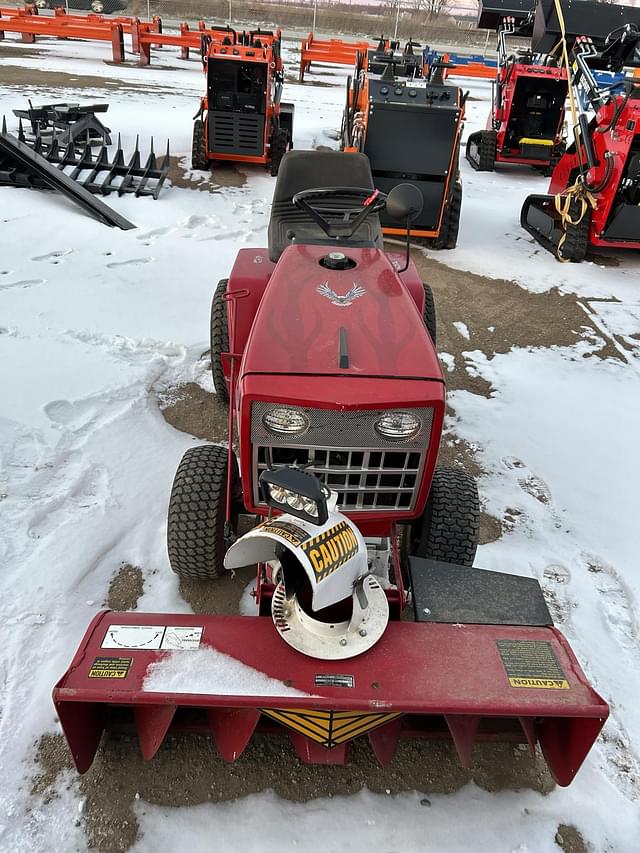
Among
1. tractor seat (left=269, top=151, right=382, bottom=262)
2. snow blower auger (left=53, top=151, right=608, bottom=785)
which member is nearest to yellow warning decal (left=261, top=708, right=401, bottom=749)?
snow blower auger (left=53, top=151, right=608, bottom=785)

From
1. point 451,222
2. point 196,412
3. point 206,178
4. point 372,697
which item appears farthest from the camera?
point 206,178

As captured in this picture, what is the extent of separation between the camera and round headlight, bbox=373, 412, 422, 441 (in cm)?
212

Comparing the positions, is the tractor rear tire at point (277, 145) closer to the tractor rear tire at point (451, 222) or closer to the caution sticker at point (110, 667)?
the tractor rear tire at point (451, 222)

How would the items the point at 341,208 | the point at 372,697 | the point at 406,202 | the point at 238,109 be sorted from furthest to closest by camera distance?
the point at 238,109
the point at 341,208
the point at 406,202
the point at 372,697

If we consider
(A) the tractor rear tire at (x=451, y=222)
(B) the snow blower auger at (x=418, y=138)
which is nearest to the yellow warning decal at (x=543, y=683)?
(B) the snow blower auger at (x=418, y=138)

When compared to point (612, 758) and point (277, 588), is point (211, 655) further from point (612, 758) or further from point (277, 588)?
point (612, 758)

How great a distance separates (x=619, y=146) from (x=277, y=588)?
648cm

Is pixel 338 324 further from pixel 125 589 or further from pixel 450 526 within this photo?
pixel 125 589

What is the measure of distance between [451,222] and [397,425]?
568 cm

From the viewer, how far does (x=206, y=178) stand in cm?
861

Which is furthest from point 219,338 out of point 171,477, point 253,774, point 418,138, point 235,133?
point 235,133

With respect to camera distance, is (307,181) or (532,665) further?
(307,181)

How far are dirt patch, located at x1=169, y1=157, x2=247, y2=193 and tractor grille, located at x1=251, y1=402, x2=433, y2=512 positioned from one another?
6822mm

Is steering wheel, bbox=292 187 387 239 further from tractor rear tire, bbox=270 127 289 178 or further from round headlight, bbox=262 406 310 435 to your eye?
tractor rear tire, bbox=270 127 289 178
